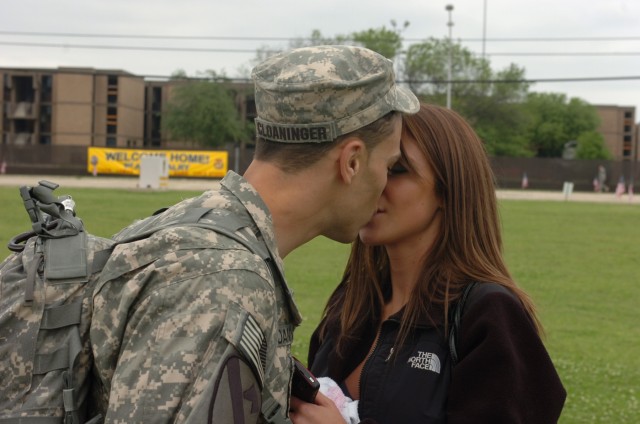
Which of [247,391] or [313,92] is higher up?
[313,92]

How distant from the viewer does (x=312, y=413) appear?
2531mm

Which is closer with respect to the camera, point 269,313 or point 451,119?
point 269,313

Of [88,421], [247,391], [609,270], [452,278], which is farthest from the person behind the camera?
[609,270]

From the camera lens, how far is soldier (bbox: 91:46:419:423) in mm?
1771

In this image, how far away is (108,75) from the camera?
79.3 metres

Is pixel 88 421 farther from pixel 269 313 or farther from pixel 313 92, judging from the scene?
pixel 313 92

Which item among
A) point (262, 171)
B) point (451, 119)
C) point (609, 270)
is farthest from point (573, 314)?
point (262, 171)

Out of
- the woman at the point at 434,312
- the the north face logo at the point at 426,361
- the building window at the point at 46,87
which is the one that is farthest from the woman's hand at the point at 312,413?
the building window at the point at 46,87

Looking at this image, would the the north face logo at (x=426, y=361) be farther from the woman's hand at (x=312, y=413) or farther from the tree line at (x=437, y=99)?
the tree line at (x=437, y=99)

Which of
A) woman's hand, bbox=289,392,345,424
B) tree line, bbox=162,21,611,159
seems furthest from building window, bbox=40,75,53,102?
woman's hand, bbox=289,392,345,424

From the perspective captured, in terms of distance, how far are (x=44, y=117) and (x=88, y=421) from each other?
83.0 metres

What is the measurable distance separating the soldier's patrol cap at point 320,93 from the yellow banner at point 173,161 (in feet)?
181

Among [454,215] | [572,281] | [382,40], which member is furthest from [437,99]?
[454,215]

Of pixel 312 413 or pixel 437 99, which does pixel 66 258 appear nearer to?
pixel 312 413
